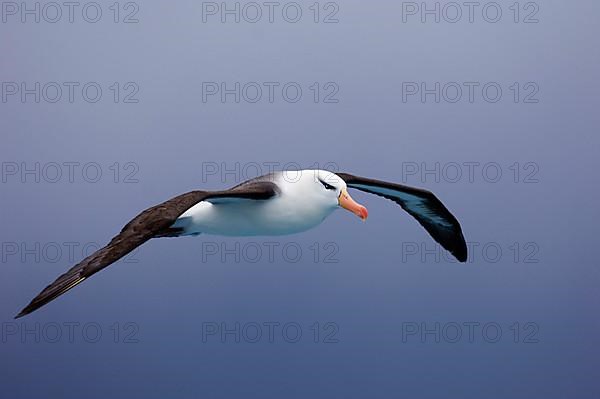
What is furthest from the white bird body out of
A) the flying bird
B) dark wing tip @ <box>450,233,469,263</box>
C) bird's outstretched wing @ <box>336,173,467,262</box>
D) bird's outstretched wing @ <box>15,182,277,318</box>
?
dark wing tip @ <box>450,233,469,263</box>

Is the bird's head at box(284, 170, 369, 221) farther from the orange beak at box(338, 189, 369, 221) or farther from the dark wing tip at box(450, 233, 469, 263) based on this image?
the dark wing tip at box(450, 233, 469, 263)

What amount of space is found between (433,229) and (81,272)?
3180 millimetres

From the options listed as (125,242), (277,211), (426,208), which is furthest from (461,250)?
(125,242)

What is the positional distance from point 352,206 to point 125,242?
1488 mm

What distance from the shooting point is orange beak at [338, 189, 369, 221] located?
4.56m

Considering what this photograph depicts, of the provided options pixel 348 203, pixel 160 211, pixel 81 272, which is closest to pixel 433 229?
pixel 348 203

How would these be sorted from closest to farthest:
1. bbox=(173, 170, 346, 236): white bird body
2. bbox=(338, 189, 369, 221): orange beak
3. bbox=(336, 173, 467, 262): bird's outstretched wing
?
bbox=(338, 189, 369, 221): orange beak → bbox=(173, 170, 346, 236): white bird body → bbox=(336, 173, 467, 262): bird's outstretched wing

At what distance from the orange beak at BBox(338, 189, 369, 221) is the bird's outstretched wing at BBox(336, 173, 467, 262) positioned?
59cm

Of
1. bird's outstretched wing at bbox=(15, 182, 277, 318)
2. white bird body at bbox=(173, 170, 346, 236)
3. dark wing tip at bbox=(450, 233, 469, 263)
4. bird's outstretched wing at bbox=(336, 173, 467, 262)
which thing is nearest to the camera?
bird's outstretched wing at bbox=(15, 182, 277, 318)

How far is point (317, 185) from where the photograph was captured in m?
4.67

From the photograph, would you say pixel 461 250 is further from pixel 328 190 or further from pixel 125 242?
pixel 125 242

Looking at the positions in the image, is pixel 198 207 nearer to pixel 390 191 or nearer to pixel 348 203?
pixel 348 203

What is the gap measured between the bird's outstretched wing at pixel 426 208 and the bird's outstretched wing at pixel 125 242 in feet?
4.62

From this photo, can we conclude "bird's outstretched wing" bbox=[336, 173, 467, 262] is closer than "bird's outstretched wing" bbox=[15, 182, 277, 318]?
No
